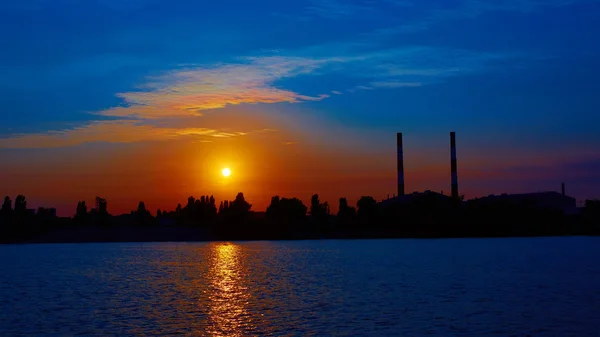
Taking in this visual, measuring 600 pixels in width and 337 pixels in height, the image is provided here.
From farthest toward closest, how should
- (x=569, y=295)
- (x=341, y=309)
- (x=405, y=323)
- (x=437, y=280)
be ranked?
(x=437, y=280)
(x=569, y=295)
(x=341, y=309)
(x=405, y=323)

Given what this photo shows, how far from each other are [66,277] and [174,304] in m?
43.9

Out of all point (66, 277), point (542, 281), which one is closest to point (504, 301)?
point (542, 281)

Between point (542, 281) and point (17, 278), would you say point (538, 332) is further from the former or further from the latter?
point (17, 278)

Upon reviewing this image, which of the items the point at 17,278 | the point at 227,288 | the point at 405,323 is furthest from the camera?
the point at 17,278

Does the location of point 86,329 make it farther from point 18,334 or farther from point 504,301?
point 504,301

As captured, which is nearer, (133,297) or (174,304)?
(174,304)

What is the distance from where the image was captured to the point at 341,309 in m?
55.2

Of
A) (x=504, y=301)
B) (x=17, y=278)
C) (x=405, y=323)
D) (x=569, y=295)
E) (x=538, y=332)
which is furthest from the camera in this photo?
(x=17, y=278)

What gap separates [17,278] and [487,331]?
73.3m

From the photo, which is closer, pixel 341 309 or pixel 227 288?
pixel 341 309

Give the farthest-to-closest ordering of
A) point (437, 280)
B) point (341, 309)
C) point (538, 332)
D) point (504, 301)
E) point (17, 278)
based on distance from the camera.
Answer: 1. point (17, 278)
2. point (437, 280)
3. point (504, 301)
4. point (341, 309)
5. point (538, 332)

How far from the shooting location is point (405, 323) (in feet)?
155

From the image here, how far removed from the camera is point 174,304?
6081 centimetres

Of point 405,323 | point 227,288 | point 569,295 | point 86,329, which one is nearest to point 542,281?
point 569,295
